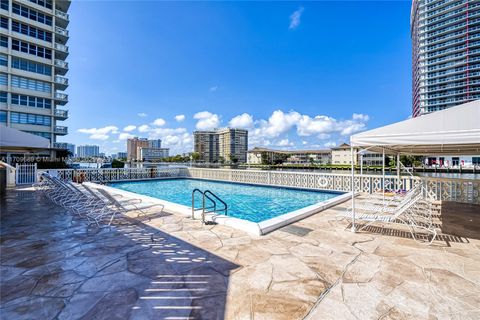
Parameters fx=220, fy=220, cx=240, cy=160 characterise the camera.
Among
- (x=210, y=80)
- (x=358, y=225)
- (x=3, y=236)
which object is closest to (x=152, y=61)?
(x=210, y=80)

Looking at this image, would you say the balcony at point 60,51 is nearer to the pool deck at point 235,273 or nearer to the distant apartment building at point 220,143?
the pool deck at point 235,273

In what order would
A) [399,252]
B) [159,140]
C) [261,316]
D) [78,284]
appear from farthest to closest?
1. [159,140]
2. [399,252]
3. [78,284]
4. [261,316]

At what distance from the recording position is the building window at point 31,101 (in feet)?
84.4

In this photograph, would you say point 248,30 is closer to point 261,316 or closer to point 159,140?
point 261,316

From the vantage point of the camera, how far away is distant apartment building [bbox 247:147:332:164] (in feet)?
277

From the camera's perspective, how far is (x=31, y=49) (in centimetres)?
2656

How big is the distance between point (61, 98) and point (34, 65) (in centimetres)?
437

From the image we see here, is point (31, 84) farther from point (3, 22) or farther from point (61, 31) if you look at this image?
point (61, 31)

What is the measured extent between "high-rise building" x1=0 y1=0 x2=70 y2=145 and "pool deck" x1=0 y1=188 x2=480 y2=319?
30.7 m

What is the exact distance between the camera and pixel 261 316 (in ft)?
6.65

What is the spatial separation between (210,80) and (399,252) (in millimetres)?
25753

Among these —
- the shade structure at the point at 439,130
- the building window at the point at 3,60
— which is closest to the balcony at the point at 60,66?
the building window at the point at 3,60

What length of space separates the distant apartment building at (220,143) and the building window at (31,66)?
88.3m

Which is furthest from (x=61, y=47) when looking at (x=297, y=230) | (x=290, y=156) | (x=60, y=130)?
(x=290, y=156)
